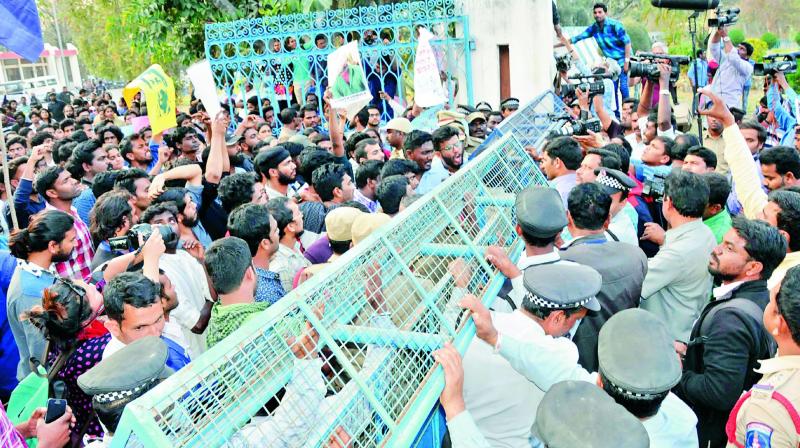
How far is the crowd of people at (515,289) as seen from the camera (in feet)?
5.76

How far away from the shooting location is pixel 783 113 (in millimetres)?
6625

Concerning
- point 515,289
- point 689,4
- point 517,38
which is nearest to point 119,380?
point 515,289

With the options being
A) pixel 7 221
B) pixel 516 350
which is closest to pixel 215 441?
pixel 516 350

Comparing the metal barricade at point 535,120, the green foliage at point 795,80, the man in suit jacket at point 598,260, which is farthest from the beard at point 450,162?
the green foliage at point 795,80

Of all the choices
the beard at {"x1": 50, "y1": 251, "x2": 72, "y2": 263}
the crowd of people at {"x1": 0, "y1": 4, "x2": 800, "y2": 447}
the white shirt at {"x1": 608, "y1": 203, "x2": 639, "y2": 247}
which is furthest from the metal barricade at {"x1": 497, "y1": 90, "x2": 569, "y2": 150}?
the beard at {"x1": 50, "y1": 251, "x2": 72, "y2": 263}

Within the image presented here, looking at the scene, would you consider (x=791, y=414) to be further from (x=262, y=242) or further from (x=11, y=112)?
(x=11, y=112)

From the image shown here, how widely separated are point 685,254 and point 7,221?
5.12 metres

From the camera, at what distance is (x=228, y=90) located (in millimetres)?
9680

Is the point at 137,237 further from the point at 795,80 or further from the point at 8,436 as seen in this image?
the point at 795,80

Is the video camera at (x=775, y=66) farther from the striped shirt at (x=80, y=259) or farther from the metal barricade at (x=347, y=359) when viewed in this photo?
the striped shirt at (x=80, y=259)

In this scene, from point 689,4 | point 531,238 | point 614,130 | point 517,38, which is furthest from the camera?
point 517,38

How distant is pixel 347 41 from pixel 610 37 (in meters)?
4.05

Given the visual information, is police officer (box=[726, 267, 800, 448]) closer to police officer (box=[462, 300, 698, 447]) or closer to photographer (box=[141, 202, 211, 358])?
police officer (box=[462, 300, 698, 447])

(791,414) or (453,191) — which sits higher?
(453,191)
